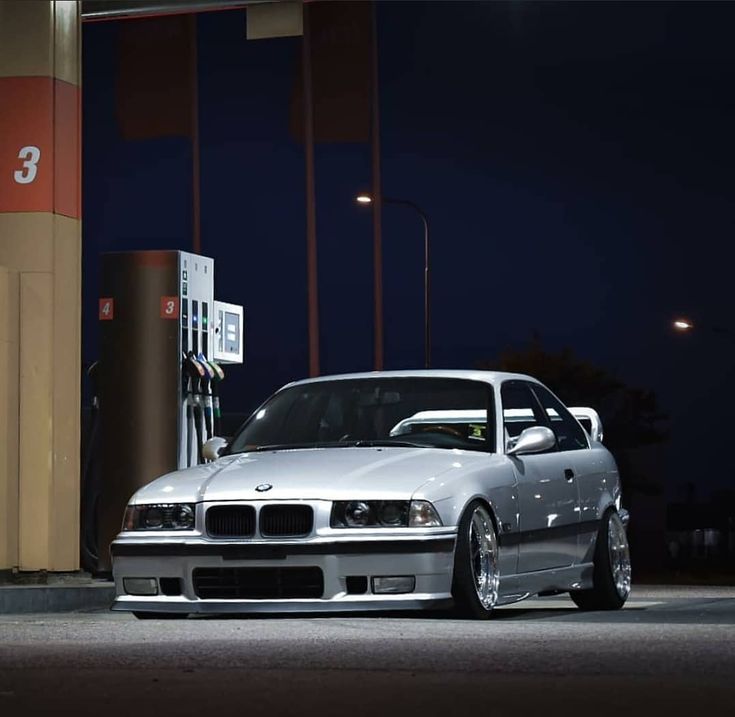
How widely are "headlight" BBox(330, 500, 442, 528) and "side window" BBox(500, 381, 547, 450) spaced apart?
7.45 feet

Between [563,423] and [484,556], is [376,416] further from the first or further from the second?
[563,423]

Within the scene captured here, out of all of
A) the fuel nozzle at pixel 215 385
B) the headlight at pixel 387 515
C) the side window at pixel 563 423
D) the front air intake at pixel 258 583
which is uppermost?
the fuel nozzle at pixel 215 385

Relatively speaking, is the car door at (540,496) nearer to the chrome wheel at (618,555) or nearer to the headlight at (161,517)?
the chrome wheel at (618,555)

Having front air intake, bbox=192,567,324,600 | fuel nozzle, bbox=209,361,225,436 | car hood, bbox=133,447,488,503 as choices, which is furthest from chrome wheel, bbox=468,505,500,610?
fuel nozzle, bbox=209,361,225,436

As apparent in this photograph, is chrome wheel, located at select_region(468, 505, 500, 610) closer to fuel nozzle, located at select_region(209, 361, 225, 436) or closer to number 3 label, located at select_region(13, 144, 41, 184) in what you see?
fuel nozzle, located at select_region(209, 361, 225, 436)

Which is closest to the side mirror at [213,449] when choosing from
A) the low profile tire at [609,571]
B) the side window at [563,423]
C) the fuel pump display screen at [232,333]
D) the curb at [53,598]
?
the side window at [563,423]

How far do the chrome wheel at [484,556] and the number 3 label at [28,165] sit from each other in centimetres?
817

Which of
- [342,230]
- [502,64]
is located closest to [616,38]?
[502,64]

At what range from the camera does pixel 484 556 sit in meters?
10.9

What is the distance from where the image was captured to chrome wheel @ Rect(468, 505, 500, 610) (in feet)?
35.4

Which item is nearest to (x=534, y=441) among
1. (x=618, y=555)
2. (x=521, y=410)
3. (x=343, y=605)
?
(x=521, y=410)

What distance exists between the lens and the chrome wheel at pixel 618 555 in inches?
506

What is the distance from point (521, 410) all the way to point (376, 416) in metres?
1.26

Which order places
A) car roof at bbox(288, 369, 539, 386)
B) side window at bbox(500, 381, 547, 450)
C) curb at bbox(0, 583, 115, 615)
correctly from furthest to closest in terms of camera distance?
curb at bbox(0, 583, 115, 615), side window at bbox(500, 381, 547, 450), car roof at bbox(288, 369, 539, 386)
